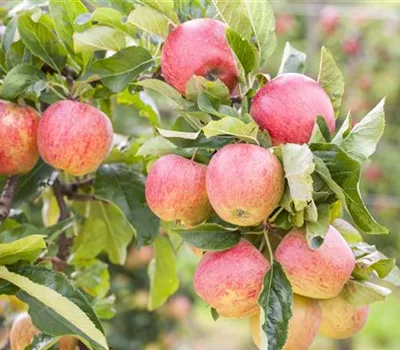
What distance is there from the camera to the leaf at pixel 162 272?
1245mm

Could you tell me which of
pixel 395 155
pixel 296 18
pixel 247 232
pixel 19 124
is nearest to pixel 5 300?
pixel 19 124

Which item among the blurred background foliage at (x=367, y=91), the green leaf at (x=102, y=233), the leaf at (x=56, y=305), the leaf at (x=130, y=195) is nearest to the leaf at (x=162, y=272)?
the green leaf at (x=102, y=233)

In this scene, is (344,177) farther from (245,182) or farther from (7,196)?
(7,196)

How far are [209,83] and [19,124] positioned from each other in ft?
0.87

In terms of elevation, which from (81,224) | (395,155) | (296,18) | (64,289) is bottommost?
(395,155)

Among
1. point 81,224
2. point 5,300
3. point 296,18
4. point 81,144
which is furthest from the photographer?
point 296,18

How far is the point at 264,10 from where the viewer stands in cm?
86

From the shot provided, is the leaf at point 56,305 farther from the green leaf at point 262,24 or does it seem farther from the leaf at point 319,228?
the green leaf at point 262,24

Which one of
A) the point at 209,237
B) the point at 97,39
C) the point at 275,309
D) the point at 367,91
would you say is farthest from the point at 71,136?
the point at 367,91

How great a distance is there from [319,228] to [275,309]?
0.32 ft

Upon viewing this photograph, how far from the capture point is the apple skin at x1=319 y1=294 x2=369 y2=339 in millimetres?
886

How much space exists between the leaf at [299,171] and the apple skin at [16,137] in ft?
1.16

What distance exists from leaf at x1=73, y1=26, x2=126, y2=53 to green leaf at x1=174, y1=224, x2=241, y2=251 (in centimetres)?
27

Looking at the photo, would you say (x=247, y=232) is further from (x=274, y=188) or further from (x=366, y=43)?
(x=366, y=43)
